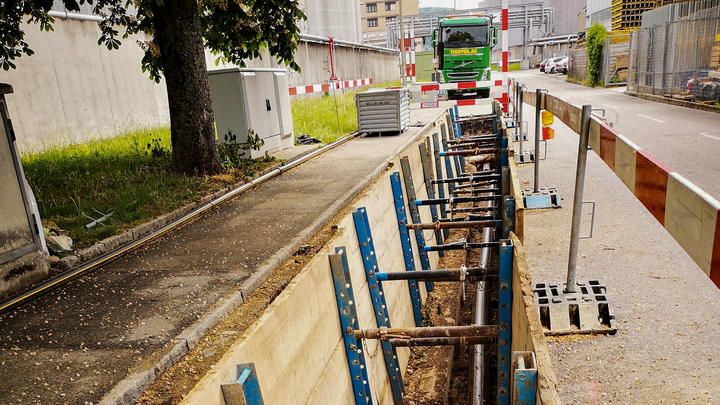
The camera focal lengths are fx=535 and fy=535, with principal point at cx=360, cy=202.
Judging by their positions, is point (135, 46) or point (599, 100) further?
point (599, 100)

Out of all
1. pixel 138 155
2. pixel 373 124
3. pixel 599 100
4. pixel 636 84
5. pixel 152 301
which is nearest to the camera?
pixel 152 301

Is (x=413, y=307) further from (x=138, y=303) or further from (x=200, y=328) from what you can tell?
(x=138, y=303)

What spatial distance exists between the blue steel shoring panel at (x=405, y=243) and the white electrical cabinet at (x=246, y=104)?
505 cm

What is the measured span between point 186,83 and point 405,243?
4.63 metres

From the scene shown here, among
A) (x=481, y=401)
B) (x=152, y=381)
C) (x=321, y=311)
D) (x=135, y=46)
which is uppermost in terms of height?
(x=135, y=46)

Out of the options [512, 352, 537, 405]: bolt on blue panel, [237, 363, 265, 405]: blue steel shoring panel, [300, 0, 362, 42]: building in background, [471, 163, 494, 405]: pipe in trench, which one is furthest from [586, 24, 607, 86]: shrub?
[237, 363, 265, 405]: blue steel shoring panel

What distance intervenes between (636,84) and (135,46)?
2185 cm

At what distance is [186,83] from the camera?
27.6 feet

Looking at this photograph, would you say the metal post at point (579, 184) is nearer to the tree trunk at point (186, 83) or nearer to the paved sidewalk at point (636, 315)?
the paved sidewalk at point (636, 315)

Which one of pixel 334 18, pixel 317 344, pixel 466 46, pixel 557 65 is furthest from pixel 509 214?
pixel 557 65

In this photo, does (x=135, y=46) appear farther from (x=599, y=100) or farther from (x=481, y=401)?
(x=599, y=100)

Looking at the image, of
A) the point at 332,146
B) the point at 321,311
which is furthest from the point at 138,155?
the point at 321,311

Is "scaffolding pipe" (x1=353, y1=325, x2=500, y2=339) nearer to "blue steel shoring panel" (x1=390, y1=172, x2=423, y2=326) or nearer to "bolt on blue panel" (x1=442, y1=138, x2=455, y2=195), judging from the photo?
"blue steel shoring panel" (x1=390, y1=172, x2=423, y2=326)

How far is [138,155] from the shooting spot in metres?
10.0
